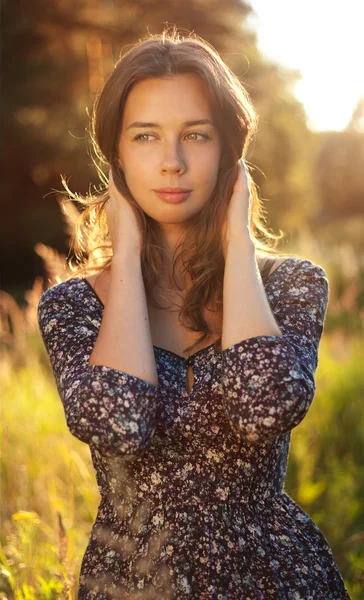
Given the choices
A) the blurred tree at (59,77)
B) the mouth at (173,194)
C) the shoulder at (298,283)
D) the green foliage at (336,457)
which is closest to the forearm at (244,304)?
the shoulder at (298,283)

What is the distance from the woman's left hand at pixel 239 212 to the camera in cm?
210

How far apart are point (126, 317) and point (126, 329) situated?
44 millimetres

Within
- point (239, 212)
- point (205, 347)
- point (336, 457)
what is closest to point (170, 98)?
point (239, 212)

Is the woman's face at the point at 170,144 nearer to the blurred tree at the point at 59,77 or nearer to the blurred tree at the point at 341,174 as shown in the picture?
the blurred tree at the point at 59,77

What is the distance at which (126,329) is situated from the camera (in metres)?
1.95

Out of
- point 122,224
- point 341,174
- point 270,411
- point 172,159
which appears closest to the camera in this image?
point 270,411

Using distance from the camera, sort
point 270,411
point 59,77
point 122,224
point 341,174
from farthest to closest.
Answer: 1. point 341,174
2. point 59,77
3. point 122,224
4. point 270,411

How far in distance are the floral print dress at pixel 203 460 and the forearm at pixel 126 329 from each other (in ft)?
0.13

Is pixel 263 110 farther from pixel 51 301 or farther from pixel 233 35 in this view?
pixel 51 301

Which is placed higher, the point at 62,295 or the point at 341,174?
the point at 341,174

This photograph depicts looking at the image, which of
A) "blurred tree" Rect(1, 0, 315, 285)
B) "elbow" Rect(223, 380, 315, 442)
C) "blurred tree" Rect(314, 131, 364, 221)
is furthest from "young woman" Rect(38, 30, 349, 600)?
"blurred tree" Rect(314, 131, 364, 221)

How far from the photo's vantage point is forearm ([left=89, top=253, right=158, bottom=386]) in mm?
1896

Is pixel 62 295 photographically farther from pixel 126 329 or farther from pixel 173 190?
pixel 173 190

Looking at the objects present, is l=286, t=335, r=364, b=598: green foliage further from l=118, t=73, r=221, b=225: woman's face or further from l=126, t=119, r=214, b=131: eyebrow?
l=126, t=119, r=214, b=131: eyebrow
